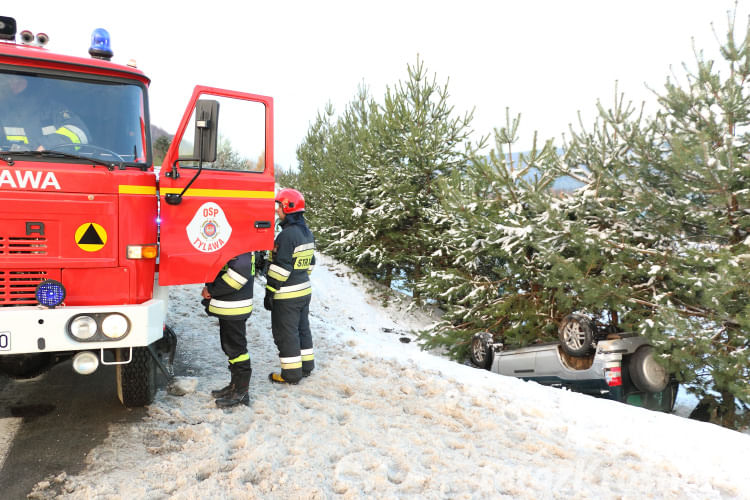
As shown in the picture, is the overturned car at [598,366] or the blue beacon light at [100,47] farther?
the overturned car at [598,366]

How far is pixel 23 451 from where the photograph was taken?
3.42 meters

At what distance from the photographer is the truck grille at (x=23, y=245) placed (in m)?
3.19

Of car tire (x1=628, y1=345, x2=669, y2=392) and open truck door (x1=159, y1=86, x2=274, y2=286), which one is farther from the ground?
open truck door (x1=159, y1=86, x2=274, y2=286)

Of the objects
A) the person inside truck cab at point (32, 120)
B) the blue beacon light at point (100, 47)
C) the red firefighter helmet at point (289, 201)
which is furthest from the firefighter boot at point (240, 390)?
the blue beacon light at point (100, 47)

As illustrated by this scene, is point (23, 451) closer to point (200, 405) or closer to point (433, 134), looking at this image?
point (200, 405)

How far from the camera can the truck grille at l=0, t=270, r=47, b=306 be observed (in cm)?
320

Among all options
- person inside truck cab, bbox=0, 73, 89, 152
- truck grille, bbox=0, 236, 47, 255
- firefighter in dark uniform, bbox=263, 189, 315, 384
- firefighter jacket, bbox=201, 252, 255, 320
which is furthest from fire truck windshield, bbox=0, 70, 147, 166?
firefighter in dark uniform, bbox=263, 189, 315, 384

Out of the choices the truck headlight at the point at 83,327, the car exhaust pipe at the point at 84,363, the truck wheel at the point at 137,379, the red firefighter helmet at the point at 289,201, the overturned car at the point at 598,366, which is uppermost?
the red firefighter helmet at the point at 289,201

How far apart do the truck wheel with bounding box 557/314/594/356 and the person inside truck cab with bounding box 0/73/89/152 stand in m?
6.04

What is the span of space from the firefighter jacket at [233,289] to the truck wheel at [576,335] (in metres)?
4.54

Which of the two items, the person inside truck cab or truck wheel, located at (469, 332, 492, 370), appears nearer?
the person inside truck cab

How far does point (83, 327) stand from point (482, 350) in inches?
262

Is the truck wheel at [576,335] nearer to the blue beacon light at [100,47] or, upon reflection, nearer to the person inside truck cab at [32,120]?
the person inside truck cab at [32,120]

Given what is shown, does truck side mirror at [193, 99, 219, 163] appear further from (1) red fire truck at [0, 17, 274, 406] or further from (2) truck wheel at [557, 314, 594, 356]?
(2) truck wheel at [557, 314, 594, 356]
